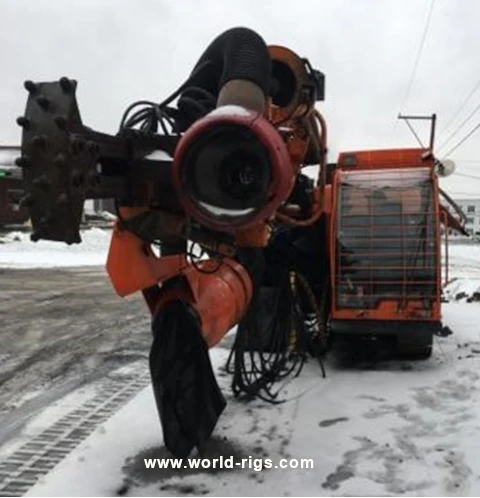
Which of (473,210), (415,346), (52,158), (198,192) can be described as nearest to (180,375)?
(198,192)

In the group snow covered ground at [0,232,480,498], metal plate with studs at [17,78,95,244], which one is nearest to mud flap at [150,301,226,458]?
snow covered ground at [0,232,480,498]

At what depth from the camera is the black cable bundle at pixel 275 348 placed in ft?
17.1

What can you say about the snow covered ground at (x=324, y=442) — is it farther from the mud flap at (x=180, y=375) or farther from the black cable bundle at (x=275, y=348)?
the mud flap at (x=180, y=375)

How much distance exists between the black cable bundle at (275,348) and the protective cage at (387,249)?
0.45 meters

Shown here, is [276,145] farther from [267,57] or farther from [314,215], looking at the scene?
[314,215]

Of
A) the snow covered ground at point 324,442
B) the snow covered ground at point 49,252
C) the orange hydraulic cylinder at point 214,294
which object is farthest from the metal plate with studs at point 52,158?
the snow covered ground at point 49,252

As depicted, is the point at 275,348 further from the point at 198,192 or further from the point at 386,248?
the point at 198,192

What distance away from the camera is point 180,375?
10.3 ft

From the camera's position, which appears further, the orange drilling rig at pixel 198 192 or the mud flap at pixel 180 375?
the mud flap at pixel 180 375

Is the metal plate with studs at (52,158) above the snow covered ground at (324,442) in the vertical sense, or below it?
above

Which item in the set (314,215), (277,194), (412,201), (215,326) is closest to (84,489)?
(215,326)

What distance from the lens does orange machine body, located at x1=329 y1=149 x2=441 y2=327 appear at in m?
6.55

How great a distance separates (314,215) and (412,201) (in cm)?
340

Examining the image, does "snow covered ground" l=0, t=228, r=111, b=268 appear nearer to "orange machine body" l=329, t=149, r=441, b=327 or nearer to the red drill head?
"orange machine body" l=329, t=149, r=441, b=327
